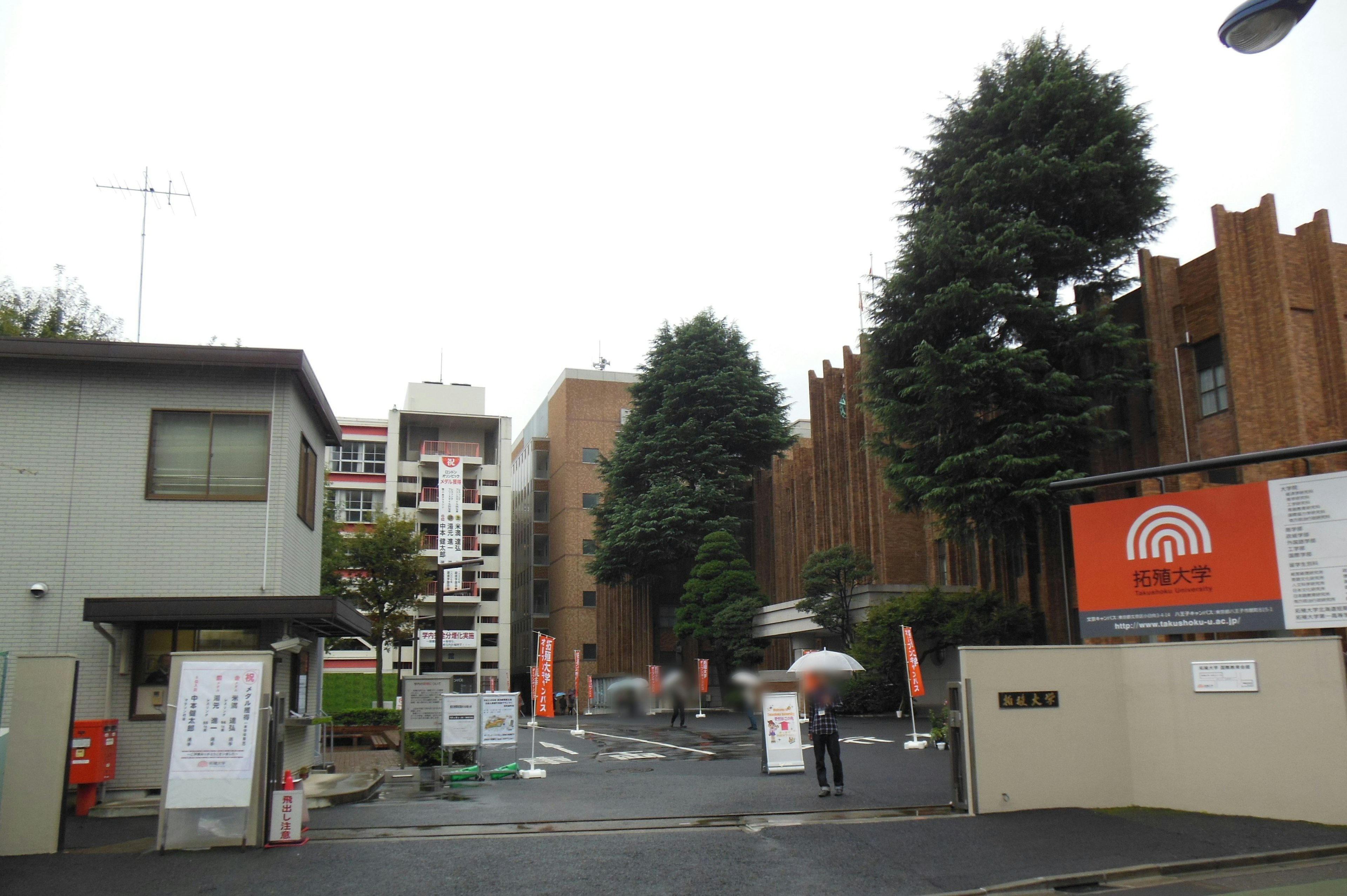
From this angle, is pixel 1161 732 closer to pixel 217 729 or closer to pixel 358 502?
pixel 217 729

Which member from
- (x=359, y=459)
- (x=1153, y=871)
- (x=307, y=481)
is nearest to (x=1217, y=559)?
(x=1153, y=871)

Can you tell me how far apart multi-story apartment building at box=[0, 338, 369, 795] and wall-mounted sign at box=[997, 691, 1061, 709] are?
31.7 feet

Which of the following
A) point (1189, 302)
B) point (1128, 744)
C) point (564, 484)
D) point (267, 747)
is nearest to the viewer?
point (267, 747)

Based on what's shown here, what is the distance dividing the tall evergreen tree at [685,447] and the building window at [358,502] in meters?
18.9

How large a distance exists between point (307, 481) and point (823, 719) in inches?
429

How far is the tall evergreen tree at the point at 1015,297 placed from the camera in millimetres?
26281

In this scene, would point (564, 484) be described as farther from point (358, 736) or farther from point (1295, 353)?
point (1295, 353)

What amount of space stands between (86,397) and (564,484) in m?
51.4

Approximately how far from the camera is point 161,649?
49.4 ft

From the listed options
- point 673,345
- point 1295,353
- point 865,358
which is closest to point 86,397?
point 865,358

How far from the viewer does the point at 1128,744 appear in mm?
12477

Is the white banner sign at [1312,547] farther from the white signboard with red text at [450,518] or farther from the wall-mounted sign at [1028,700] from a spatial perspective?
the white signboard with red text at [450,518]

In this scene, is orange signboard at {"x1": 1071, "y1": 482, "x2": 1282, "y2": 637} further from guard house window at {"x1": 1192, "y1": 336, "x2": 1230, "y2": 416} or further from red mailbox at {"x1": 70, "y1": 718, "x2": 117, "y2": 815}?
guard house window at {"x1": 1192, "y1": 336, "x2": 1230, "y2": 416}

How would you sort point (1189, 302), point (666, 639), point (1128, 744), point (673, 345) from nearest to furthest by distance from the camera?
point (1128, 744) → point (1189, 302) → point (673, 345) → point (666, 639)
